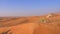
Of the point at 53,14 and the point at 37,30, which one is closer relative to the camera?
the point at 37,30

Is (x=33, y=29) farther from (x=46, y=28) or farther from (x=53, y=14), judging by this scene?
(x=53, y=14)

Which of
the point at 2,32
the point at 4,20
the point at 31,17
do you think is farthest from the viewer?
the point at 4,20

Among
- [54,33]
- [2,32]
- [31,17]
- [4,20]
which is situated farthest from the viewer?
[4,20]

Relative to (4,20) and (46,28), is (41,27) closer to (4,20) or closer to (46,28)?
(46,28)

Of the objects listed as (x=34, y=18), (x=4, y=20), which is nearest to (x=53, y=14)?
(x=34, y=18)

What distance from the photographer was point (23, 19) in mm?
13992

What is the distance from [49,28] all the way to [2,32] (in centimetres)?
312

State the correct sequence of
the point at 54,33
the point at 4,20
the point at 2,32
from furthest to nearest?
1. the point at 4,20
2. the point at 2,32
3. the point at 54,33

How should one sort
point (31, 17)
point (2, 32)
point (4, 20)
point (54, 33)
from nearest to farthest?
point (54, 33)
point (2, 32)
point (31, 17)
point (4, 20)

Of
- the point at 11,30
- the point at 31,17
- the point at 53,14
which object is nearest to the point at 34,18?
the point at 31,17

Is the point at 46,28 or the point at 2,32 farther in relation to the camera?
the point at 2,32

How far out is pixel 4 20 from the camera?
14773mm

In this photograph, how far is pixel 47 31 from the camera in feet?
23.9

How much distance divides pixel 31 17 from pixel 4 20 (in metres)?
3.09
